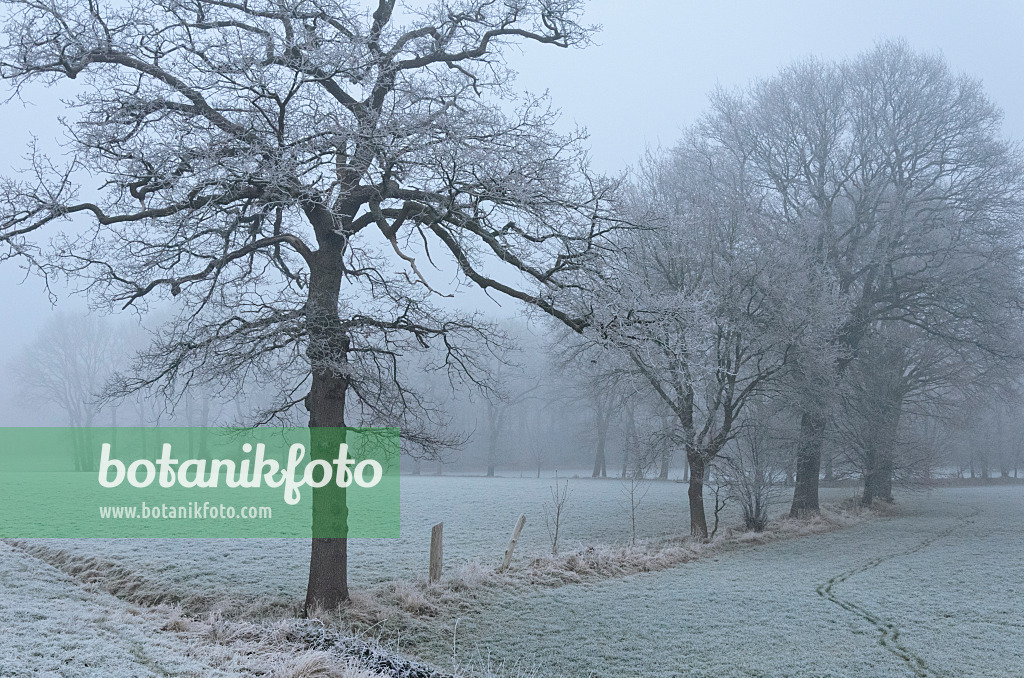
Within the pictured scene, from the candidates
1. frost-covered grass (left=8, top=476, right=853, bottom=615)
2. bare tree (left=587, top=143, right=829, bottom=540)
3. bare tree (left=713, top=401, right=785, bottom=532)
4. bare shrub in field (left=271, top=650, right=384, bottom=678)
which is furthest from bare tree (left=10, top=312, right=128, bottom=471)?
bare shrub in field (left=271, top=650, right=384, bottom=678)

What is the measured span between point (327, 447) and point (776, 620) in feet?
22.9

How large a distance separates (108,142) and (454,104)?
4202 millimetres

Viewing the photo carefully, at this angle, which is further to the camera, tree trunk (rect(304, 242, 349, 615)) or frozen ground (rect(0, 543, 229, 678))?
tree trunk (rect(304, 242, 349, 615))

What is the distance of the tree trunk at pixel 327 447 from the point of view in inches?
413

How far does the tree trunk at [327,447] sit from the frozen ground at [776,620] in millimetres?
1796

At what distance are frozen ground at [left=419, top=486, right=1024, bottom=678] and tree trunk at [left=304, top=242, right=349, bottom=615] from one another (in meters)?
1.80

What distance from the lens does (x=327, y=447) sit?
1049 centimetres

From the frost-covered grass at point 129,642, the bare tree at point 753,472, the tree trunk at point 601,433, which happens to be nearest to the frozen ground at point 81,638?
the frost-covered grass at point 129,642

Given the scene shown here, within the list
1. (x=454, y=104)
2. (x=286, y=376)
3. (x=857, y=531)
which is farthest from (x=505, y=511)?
(x=454, y=104)

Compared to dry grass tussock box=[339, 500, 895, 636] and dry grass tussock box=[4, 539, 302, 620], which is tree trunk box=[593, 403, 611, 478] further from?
dry grass tussock box=[4, 539, 302, 620]

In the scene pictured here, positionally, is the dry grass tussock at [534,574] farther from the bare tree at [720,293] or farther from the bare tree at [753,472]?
the bare tree at [720,293]

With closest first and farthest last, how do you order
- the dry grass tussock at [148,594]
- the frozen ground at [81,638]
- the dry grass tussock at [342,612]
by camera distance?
1. the frozen ground at [81,638]
2. the dry grass tussock at [342,612]
3. the dry grass tussock at [148,594]

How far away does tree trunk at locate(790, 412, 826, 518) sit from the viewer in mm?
Answer: 22902

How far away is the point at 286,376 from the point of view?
1056 centimetres
